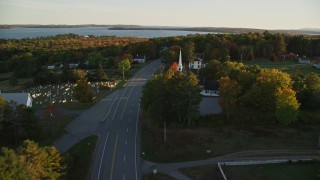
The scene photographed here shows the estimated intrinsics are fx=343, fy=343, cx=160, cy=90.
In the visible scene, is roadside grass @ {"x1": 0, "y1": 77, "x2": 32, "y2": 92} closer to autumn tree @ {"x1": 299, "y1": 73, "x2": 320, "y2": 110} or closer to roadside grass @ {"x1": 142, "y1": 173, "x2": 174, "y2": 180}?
roadside grass @ {"x1": 142, "y1": 173, "x2": 174, "y2": 180}

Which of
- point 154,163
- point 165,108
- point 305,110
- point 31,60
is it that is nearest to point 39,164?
point 154,163

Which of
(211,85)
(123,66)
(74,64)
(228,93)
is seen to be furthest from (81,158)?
(74,64)

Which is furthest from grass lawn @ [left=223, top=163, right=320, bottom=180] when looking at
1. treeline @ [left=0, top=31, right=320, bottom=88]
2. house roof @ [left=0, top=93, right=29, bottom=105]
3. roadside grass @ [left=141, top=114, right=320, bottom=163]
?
treeline @ [left=0, top=31, right=320, bottom=88]

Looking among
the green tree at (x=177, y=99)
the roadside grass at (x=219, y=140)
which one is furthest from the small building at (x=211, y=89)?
the roadside grass at (x=219, y=140)

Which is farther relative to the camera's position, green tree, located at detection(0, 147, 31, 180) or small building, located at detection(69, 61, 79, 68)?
small building, located at detection(69, 61, 79, 68)

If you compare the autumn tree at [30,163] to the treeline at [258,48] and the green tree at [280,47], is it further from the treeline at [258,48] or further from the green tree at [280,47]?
the green tree at [280,47]
